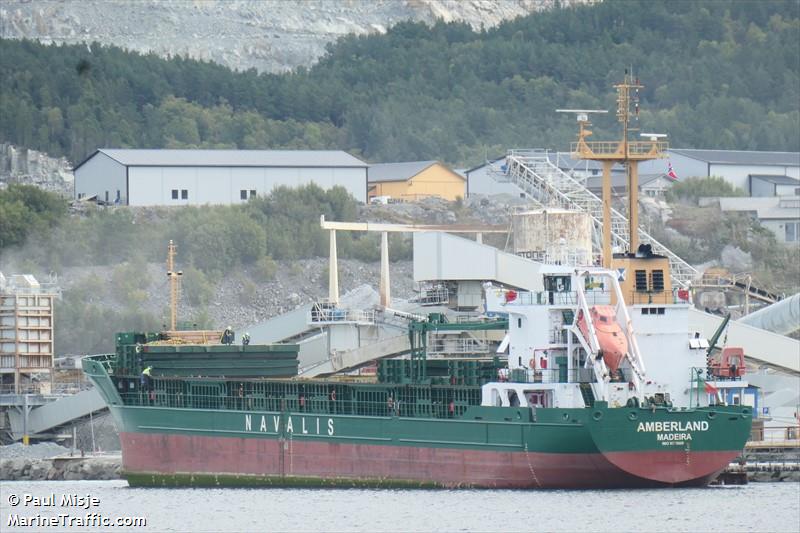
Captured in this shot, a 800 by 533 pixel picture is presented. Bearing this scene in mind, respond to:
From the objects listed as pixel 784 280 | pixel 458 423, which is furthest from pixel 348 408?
pixel 784 280

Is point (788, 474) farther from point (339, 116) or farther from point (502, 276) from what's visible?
point (339, 116)

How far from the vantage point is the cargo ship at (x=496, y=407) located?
54188 millimetres

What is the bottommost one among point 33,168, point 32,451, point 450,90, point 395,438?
point 32,451

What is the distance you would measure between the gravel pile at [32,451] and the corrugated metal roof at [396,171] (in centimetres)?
4107

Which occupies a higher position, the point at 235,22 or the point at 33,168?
the point at 235,22

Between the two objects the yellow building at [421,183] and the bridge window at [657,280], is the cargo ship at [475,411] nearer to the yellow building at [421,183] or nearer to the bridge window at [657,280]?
the bridge window at [657,280]

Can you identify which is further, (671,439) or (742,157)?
(742,157)

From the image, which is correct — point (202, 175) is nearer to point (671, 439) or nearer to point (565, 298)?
point (565, 298)

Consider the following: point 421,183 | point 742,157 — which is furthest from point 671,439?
point 742,157

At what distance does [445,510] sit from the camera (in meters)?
51.9

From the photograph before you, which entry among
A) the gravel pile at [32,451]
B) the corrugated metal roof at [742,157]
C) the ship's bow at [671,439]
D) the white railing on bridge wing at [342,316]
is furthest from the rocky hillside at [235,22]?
the ship's bow at [671,439]

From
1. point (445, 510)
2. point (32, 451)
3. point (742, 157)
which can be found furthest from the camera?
point (742, 157)

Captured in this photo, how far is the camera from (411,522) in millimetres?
50031

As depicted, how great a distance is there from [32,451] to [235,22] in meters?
94.8
